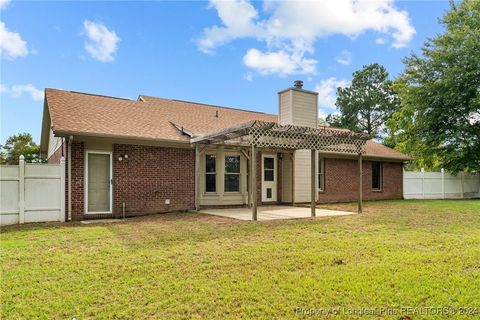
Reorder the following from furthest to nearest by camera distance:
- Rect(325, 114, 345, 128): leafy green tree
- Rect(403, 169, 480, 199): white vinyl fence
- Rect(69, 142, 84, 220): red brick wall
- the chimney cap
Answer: Rect(325, 114, 345, 128): leafy green tree < Rect(403, 169, 480, 199): white vinyl fence < the chimney cap < Rect(69, 142, 84, 220): red brick wall

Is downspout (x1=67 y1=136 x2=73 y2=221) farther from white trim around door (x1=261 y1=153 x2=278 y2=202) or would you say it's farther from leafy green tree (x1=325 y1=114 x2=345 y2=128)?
leafy green tree (x1=325 y1=114 x2=345 y2=128)

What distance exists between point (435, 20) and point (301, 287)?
23.5m

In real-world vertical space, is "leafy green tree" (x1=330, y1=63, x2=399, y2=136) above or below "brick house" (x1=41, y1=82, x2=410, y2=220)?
above

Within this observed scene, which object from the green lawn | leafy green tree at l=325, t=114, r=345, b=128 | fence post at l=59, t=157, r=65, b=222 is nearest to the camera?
the green lawn

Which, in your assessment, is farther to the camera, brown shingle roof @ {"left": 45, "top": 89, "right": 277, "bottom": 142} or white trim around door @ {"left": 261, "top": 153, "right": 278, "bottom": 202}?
white trim around door @ {"left": 261, "top": 153, "right": 278, "bottom": 202}

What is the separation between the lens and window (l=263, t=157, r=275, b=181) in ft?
45.2

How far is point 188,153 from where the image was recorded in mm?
11719

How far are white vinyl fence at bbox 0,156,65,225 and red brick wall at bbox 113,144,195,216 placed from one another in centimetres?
159

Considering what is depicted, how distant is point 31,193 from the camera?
28.8 ft

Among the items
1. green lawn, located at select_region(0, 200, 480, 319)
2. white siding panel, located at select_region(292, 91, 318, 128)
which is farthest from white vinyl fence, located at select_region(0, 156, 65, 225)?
white siding panel, located at select_region(292, 91, 318, 128)

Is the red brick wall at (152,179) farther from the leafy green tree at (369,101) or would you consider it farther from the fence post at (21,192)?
the leafy green tree at (369,101)

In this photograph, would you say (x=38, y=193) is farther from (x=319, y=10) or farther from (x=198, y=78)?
(x=198, y=78)

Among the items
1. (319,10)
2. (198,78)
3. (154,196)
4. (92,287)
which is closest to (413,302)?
(92,287)

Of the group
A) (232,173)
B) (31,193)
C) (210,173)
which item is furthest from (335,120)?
(31,193)
